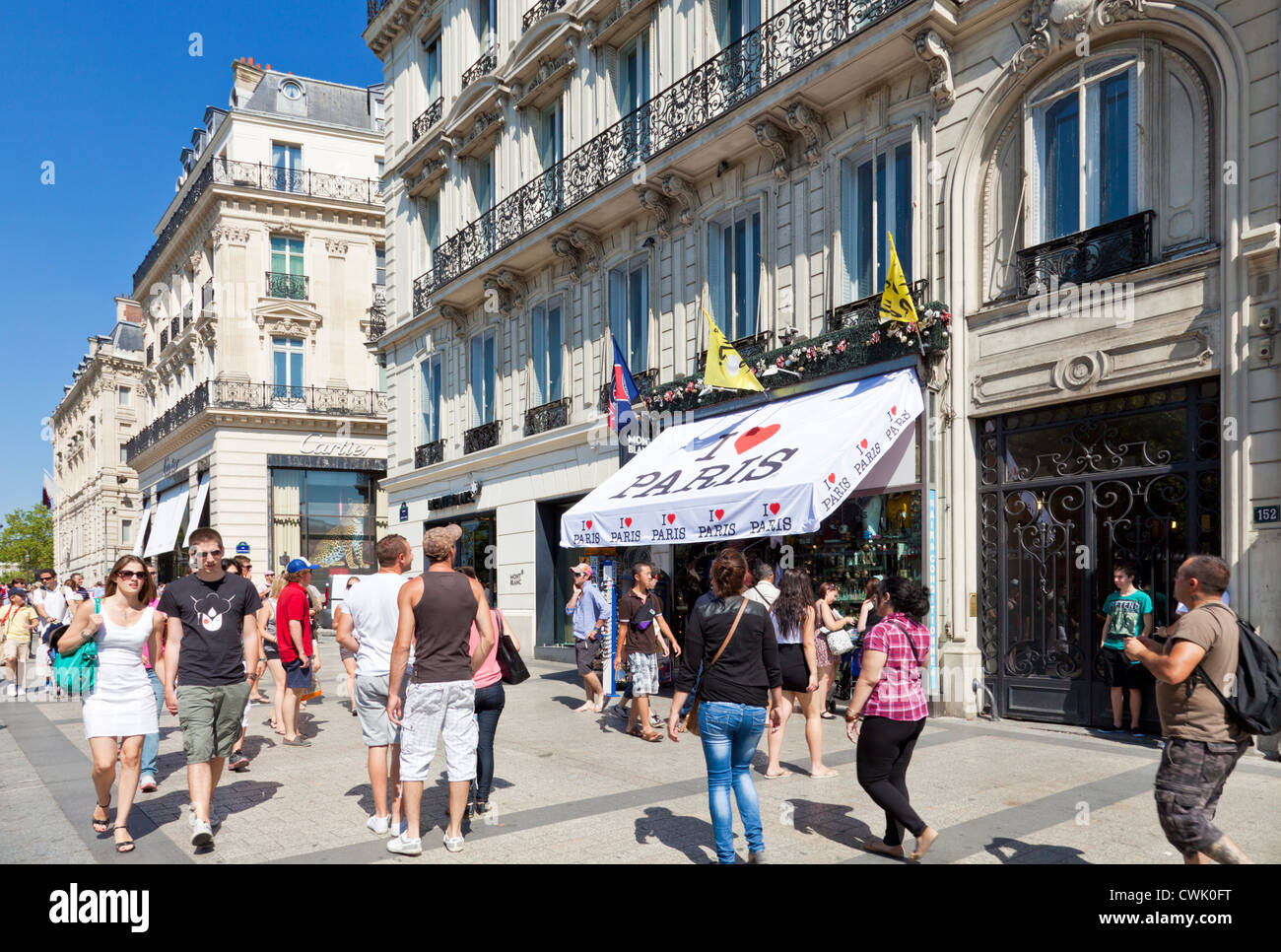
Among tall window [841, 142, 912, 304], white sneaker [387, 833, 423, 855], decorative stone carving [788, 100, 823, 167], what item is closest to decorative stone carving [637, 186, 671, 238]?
decorative stone carving [788, 100, 823, 167]

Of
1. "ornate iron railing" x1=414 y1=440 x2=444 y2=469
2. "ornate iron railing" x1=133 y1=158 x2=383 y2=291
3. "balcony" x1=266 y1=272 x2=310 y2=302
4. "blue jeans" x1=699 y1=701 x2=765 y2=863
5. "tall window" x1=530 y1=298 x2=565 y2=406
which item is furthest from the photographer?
"balcony" x1=266 y1=272 x2=310 y2=302

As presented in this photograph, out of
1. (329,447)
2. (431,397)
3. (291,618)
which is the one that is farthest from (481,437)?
(329,447)

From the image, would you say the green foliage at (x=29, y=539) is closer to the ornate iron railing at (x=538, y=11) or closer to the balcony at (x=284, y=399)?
the balcony at (x=284, y=399)

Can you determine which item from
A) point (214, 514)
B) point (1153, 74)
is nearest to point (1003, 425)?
point (1153, 74)

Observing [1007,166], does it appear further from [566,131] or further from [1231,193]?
[566,131]

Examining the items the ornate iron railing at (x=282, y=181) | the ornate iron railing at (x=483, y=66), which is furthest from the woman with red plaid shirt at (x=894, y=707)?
the ornate iron railing at (x=282, y=181)

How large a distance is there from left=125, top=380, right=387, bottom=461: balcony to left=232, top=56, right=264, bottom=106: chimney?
10980 millimetres

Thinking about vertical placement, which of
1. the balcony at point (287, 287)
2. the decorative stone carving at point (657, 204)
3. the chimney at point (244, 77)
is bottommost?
the decorative stone carving at point (657, 204)

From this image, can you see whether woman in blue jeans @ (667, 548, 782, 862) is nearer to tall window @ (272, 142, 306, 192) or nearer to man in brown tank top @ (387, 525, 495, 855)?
man in brown tank top @ (387, 525, 495, 855)

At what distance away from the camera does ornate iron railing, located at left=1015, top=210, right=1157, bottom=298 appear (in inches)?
349

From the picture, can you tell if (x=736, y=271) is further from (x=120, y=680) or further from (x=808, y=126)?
(x=120, y=680)

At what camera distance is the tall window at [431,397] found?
73.3ft

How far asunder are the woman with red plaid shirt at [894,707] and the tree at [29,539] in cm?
7930
